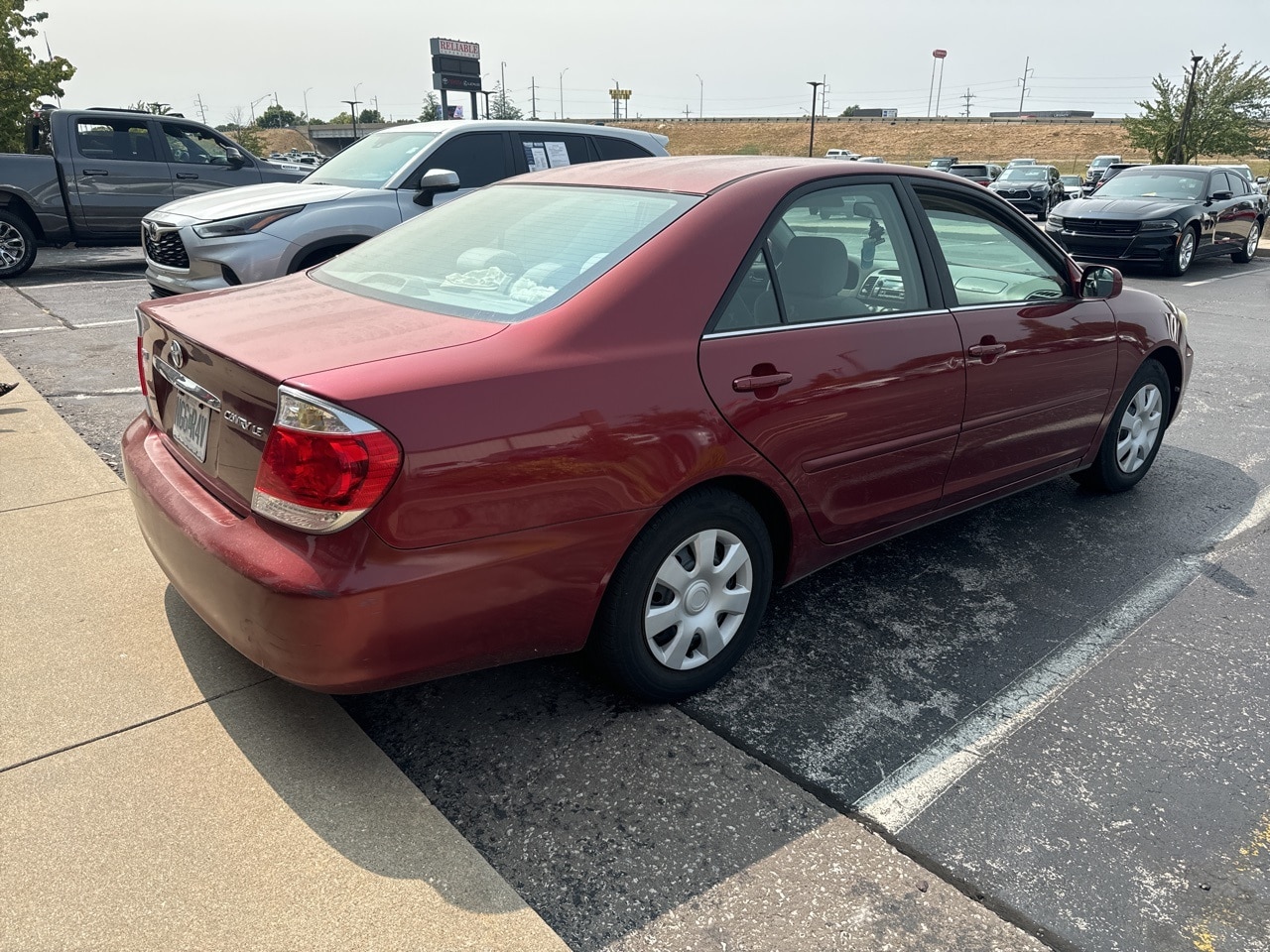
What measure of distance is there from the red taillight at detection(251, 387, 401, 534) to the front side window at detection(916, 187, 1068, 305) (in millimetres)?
2327

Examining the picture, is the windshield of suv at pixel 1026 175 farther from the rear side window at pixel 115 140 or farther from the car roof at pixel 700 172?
the car roof at pixel 700 172

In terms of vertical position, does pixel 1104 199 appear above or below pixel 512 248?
below

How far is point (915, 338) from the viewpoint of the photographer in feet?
11.0

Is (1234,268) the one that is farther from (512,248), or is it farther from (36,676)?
(36,676)

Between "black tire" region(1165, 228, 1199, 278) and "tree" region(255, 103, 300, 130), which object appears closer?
"black tire" region(1165, 228, 1199, 278)

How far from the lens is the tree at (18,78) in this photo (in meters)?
18.1

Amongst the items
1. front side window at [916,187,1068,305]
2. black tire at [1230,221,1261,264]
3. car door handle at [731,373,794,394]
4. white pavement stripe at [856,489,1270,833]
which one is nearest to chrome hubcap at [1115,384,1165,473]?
white pavement stripe at [856,489,1270,833]

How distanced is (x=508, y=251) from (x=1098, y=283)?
266cm

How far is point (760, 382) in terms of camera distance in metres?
2.86

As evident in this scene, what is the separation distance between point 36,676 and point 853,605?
2.73 metres

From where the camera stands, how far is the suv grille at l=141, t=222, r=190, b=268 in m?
7.20

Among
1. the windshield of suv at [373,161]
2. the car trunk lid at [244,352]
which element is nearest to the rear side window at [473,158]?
the windshield of suv at [373,161]

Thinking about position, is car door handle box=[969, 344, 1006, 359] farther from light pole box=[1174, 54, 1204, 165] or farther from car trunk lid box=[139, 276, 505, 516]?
light pole box=[1174, 54, 1204, 165]

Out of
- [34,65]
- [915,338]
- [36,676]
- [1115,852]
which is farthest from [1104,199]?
[34,65]
